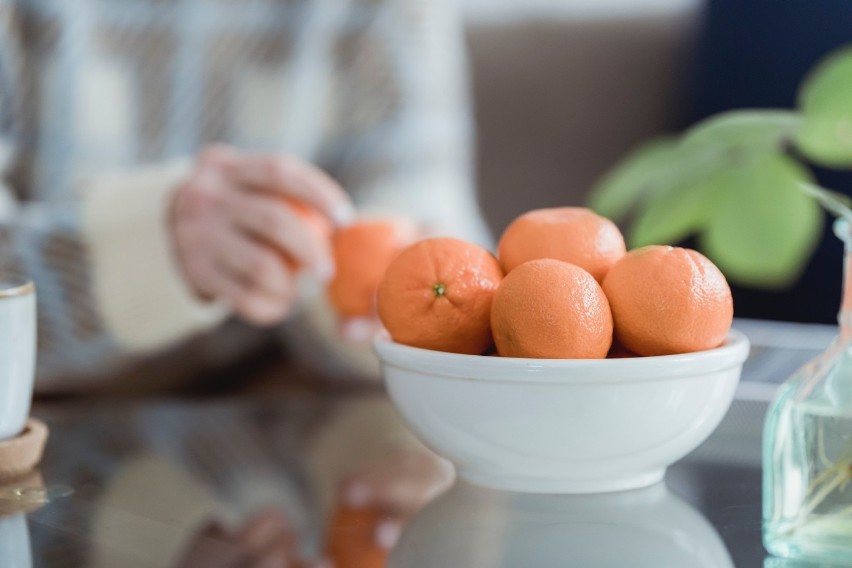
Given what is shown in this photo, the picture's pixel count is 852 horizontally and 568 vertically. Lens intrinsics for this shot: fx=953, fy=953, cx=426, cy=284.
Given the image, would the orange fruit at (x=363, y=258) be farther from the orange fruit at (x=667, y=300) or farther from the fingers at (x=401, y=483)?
the orange fruit at (x=667, y=300)

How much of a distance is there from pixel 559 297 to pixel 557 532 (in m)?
0.11

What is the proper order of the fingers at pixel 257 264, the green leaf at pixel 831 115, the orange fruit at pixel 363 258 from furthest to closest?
the fingers at pixel 257 264 → the orange fruit at pixel 363 258 → the green leaf at pixel 831 115

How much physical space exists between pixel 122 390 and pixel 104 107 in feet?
1.23

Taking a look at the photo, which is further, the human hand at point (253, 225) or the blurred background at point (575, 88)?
the blurred background at point (575, 88)

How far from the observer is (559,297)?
439 mm

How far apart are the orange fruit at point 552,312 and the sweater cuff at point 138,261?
59cm

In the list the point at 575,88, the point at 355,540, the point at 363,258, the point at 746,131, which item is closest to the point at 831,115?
the point at 746,131

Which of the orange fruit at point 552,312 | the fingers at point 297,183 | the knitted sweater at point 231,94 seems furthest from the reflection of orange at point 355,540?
the knitted sweater at point 231,94

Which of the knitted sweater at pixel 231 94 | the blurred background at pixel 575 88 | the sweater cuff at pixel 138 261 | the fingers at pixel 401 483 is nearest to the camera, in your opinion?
the fingers at pixel 401 483

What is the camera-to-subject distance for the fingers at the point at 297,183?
2.63 ft

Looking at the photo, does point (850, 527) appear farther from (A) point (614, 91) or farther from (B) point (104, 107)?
(A) point (614, 91)

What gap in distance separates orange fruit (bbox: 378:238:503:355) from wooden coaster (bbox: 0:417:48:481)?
0.22 metres

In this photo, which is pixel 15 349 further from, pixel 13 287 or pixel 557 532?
pixel 557 532

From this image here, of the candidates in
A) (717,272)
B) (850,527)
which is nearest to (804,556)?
(850,527)
